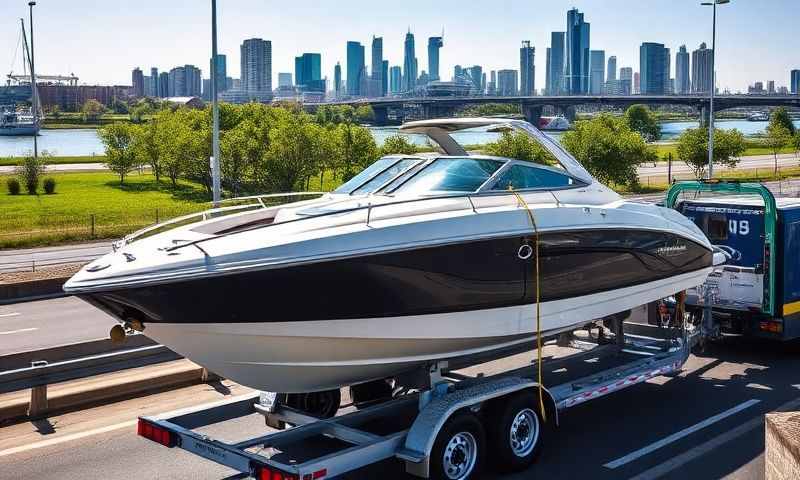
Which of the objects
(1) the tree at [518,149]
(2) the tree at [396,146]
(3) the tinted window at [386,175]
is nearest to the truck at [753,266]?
(3) the tinted window at [386,175]

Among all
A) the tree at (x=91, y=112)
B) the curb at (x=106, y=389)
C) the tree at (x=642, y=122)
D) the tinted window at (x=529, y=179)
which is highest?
the tree at (x=91, y=112)

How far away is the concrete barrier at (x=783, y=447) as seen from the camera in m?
2.35

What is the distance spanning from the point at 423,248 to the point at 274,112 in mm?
50127

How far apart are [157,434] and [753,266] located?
806 cm

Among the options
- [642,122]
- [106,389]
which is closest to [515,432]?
[106,389]

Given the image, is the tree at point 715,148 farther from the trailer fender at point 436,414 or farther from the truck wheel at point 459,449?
the truck wheel at point 459,449

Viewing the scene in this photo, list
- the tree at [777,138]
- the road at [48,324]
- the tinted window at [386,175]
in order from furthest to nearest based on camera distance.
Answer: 1. the tree at [777,138]
2. the road at [48,324]
3. the tinted window at [386,175]

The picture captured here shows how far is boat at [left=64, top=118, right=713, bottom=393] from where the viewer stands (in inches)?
280

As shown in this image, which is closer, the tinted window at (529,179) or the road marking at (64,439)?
the road marking at (64,439)

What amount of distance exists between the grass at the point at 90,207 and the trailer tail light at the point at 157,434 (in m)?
14.7

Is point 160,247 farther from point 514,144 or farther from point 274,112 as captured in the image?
point 274,112

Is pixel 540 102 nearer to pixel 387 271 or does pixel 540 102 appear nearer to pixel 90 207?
pixel 90 207

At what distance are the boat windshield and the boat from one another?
0.06 ft

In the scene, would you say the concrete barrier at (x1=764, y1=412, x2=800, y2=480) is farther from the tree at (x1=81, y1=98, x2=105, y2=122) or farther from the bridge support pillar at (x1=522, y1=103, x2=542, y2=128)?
the tree at (x1=81, y1=98, x2=105, y2=122)
